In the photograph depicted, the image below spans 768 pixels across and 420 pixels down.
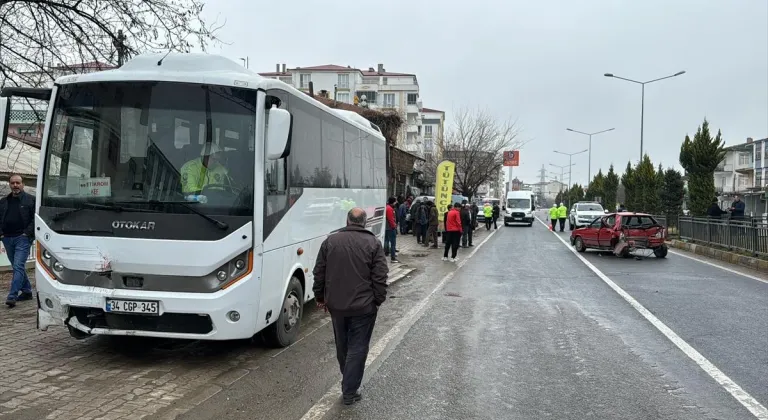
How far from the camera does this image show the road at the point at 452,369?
16.3ft

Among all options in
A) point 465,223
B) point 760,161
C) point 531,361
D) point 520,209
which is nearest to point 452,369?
point 531,361

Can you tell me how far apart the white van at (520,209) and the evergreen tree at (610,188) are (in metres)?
15.7

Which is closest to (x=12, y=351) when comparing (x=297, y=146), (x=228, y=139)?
(x=228, y=139)

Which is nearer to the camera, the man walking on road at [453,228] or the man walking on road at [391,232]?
the man walking on road at [391,232]

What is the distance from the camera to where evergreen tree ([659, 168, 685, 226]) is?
32406 millimetres

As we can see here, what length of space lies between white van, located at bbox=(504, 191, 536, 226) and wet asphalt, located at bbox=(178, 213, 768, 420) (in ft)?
105

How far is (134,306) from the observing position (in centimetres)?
576

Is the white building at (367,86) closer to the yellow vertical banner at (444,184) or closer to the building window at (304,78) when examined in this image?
the building window at (304,78)

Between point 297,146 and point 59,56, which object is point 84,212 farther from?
point 59,56

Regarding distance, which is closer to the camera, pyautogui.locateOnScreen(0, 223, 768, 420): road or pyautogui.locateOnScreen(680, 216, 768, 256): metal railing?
pyautogui.locateOnScreen(0, 223, 768, 420): road

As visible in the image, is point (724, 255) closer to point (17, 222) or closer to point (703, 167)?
point (703, 167)

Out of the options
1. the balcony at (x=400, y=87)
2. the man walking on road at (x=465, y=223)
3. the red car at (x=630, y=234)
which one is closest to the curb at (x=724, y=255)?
the red car at (x=630, y=234)

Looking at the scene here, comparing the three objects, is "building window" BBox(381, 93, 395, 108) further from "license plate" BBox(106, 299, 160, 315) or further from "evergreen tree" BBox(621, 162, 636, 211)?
"license plate" BBox(106, 299, 160, 315)

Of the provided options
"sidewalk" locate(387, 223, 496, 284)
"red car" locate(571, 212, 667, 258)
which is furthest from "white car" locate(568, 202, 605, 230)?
"red car" locate(571, 212, 667, 258)
